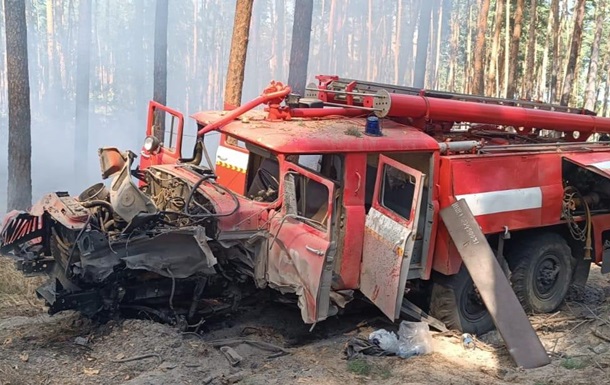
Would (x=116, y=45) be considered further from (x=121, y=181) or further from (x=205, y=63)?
(x=121, y=181)

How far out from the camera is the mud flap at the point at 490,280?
18.5 ft

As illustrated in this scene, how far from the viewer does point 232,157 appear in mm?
7121

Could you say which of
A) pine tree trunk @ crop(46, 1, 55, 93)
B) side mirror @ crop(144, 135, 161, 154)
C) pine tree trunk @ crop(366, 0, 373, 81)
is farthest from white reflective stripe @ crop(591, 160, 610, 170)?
pine tree trunk @ crop(366, 0, 373, 81)

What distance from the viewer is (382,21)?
6894 cm

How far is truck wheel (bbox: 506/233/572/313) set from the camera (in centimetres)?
711

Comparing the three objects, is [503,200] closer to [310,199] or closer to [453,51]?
[310,199]

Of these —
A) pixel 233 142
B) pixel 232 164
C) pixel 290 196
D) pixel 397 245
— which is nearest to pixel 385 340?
pixel 397 245

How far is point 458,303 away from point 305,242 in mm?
2043

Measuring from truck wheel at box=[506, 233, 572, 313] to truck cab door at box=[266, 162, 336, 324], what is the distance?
2.65 m

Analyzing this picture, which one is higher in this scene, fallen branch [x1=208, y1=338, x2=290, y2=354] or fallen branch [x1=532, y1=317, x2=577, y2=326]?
fallen branch [x1=532, y1=317, x2=577, y2=326]

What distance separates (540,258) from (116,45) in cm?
6589

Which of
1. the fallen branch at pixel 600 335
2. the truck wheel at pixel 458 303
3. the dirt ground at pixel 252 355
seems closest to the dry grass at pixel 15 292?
the dirt ground at pixel 252 355

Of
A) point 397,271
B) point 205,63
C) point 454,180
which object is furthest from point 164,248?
point 205,63

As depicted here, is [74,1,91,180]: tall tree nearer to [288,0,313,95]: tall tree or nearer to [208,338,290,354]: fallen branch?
[288,0,313,95]: tall tree
